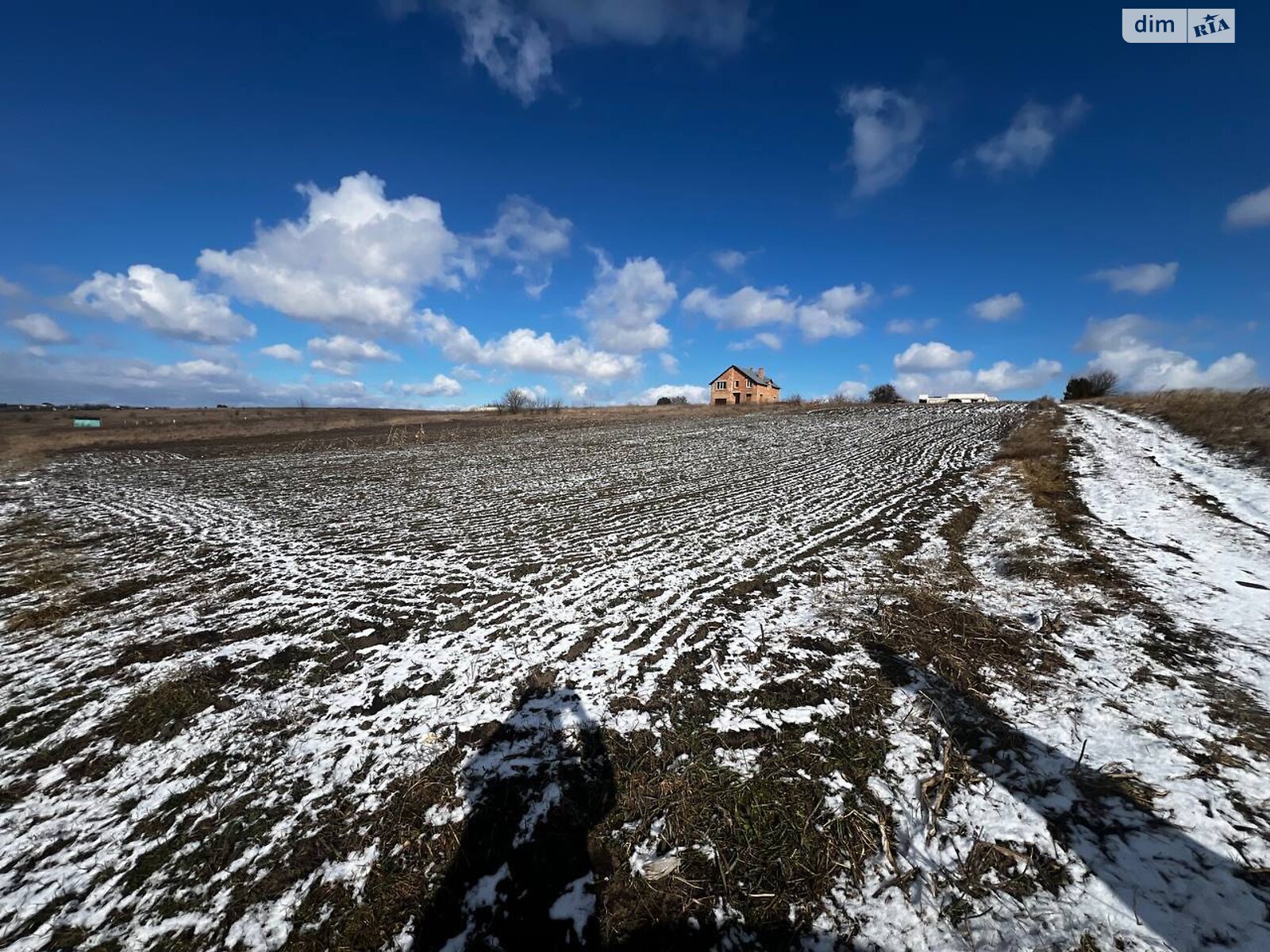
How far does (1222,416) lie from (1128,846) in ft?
93.4

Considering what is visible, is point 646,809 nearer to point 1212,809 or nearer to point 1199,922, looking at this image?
point 1199,922

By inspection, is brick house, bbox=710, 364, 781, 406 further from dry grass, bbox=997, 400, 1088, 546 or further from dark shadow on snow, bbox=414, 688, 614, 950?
dark shadow on snow, bbox=414, 688, 614, 950

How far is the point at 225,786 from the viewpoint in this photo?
409 centimetres

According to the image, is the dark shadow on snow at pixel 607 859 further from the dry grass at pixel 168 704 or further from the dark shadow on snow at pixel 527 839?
the dry grass at pixel 168 704

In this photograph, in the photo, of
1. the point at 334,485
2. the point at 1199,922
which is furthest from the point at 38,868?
the point at 334,485

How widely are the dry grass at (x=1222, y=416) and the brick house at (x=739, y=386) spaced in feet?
164

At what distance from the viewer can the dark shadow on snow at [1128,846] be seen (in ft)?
9.04

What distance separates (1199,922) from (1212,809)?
4.01ft

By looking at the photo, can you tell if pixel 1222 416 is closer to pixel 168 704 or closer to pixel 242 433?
pixel 168 704

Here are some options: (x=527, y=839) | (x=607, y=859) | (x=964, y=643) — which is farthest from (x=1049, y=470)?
(x=527, y=839)

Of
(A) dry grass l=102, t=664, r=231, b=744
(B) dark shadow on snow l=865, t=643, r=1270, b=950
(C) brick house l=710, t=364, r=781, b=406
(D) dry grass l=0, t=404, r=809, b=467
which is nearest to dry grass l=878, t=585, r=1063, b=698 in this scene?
(B) dark shadow on snow l=865, t=643, r=1270, b=950

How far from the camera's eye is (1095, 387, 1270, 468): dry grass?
49.2 ft

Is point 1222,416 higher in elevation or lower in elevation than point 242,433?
higher

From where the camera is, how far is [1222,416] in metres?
19.9
